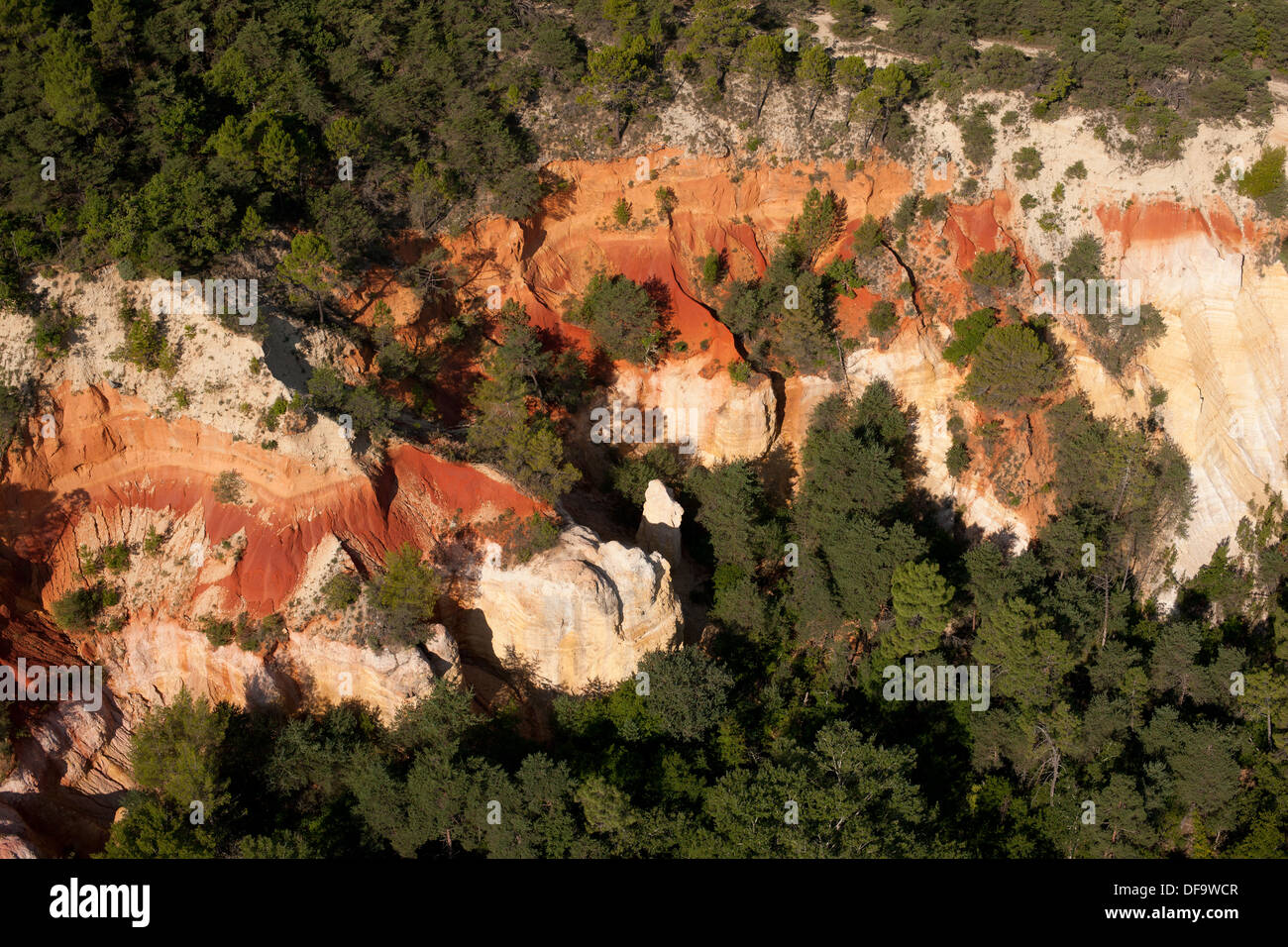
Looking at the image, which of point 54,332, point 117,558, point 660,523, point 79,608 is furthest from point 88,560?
point 660,523

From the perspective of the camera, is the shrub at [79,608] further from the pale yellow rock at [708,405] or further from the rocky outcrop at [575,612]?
the pale yellow rock at [708,405]

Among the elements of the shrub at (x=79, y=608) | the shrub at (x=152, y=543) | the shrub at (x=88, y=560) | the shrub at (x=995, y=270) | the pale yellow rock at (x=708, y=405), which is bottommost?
the shrub at (x=79, y=608)

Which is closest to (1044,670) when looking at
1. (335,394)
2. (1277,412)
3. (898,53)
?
(1277,412)

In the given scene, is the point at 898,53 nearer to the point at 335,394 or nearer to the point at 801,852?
the point at 335,394

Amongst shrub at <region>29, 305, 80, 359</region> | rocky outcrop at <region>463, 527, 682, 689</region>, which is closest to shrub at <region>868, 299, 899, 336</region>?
rocky outcrop at <region>463, 527, 682, 689</region>

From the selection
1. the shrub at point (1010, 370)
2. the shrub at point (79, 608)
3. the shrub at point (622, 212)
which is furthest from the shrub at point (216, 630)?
the shrub at point (1010, 370)

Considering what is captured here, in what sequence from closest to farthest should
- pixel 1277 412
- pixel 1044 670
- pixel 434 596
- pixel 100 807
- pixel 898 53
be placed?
pixel 100 807 → pixel 434 596 → pixel 1044 670 → pixel 1277 412 → pixel 898 53
